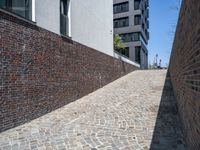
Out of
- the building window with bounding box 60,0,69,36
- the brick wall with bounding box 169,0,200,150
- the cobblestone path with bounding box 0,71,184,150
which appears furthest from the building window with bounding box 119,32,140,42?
the brick wall with bounding box 169,0,200,150

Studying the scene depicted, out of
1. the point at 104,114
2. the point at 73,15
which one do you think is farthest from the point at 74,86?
the point at 73,15

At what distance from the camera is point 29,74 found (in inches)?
278

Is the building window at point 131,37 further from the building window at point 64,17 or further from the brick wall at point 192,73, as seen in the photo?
the brick wall at point 192,73

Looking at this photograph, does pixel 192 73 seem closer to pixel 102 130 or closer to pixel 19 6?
pixel 102 130

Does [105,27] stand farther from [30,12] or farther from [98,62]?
[30,12]

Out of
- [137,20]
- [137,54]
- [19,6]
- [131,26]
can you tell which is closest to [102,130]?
[19,6]

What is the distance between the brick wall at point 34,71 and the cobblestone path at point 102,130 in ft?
1.60

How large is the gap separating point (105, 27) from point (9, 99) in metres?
12.2

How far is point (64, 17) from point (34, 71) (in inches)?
159

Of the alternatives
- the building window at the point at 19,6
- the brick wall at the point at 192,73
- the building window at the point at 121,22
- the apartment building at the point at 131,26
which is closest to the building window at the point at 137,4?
the apartment building at the point at 131,26

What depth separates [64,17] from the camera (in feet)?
33.9

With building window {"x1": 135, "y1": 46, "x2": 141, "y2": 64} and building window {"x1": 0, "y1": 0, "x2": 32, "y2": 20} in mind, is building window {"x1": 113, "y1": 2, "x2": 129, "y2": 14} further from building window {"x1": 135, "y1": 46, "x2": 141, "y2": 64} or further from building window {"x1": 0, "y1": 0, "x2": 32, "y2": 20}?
building window {"x1": 0, "y1": 0, "x2": 32, "y2": 20}

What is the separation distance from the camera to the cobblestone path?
4.89m

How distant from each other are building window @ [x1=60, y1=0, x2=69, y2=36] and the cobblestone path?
143 inches
